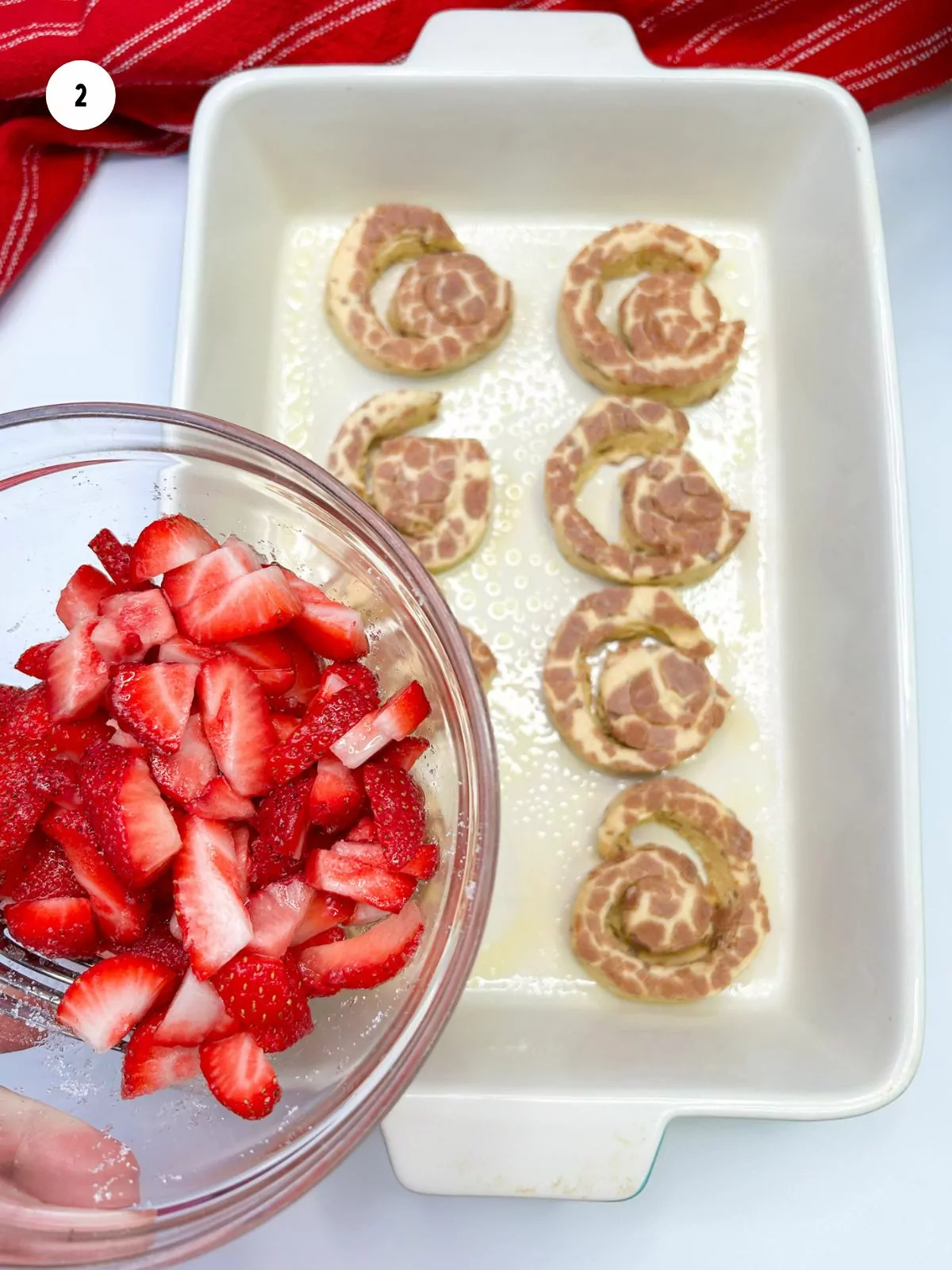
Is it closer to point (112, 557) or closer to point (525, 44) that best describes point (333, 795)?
point (112, 557)

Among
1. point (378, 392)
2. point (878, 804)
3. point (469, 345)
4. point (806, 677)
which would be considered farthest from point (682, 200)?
point (878, 804)

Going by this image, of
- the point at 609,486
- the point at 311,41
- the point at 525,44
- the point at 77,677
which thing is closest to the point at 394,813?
the point at 77,677

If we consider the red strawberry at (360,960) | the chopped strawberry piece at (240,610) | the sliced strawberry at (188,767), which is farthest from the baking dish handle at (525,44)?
the red strawberry at (360,960)

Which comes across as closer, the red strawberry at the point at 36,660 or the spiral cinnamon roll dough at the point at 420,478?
the red strawberry at the point at 36,660

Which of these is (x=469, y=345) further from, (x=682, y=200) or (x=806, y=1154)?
(x=806, y=1154)

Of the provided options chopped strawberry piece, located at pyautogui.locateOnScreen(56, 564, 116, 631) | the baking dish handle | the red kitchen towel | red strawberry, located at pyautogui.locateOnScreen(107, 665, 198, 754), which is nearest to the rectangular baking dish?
the baking dish handle

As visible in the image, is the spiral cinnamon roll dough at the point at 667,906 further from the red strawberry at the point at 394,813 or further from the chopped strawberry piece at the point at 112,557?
the chopped strawberry piece at the point at 112,557
